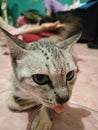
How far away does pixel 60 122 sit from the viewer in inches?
34.5

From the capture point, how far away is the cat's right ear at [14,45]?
74cm

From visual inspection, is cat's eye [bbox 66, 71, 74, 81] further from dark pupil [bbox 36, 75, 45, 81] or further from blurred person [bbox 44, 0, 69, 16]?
blurred person [bbox 44, 0, 69, 16]

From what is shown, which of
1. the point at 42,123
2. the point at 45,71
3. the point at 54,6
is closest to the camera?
the point at 45,71

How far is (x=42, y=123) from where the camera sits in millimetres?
823

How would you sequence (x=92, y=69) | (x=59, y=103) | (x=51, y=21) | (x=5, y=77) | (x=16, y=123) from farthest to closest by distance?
(x=51, y=21)
(x=92, y=69)
(x=5, y=77)
(x=16, y=123)
(x=59, y=103)

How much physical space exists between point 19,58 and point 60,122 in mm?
289

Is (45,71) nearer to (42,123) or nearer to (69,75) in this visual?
(69,75)

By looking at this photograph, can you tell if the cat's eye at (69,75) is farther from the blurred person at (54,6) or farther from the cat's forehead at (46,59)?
the blurred person at (54,6)

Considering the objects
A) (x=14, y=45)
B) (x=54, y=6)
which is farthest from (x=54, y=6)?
(x=14, y=45)

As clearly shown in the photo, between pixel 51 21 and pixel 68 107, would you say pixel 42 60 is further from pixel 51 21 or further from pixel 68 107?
pixel 51 21

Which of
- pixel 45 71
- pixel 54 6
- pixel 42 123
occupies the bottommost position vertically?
pixel 42 123

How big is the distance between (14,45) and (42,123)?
290 mm

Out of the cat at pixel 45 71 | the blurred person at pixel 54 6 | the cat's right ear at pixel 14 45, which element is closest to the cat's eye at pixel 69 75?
the cat at pixel 45 71

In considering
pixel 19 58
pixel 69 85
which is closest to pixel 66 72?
pixel 69 85
